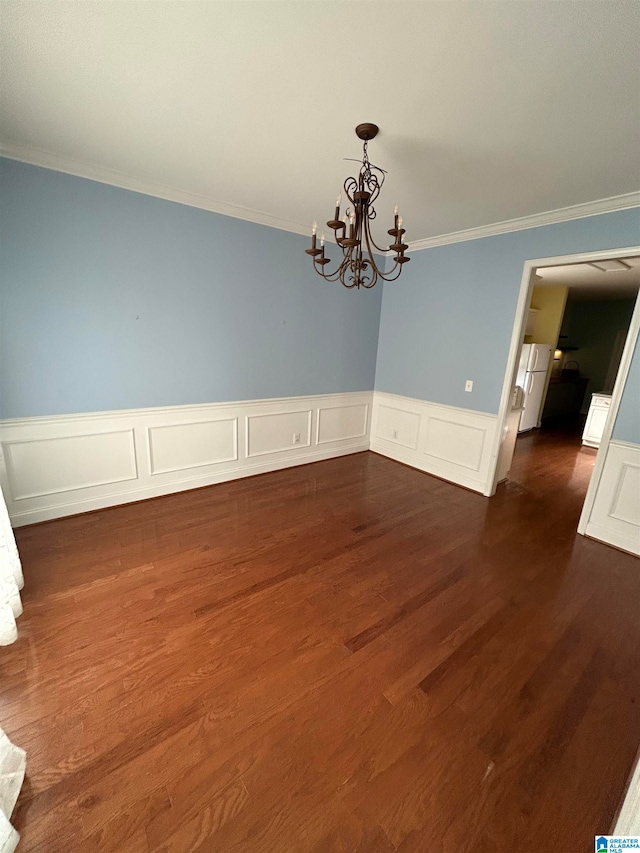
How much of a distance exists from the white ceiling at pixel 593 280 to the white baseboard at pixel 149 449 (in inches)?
121

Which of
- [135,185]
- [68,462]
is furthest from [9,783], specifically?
[135,185]

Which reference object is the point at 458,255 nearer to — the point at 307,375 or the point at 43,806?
the point at 307,375

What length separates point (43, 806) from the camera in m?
1.12

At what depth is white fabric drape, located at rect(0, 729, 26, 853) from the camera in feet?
3.23

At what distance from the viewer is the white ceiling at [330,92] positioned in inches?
48.8

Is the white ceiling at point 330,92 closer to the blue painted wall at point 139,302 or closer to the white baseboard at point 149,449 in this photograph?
the blue painted wall at point 139,302

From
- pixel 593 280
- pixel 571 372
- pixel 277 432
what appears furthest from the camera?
pixel 571 372

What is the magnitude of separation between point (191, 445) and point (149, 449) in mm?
376

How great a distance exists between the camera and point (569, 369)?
754cm

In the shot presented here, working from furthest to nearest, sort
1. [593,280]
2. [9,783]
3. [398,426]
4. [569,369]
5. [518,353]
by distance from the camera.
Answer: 1. [569,369]
2. [593,280]
3. [398,426]
4. [518,353]
5. [9,783]

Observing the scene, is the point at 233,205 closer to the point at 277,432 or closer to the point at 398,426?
the point at 277,432

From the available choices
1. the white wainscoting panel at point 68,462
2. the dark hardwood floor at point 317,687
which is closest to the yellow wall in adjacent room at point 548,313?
the dark hardwood floor at point 317,687

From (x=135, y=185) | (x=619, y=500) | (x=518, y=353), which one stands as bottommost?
(x=619, y=500)

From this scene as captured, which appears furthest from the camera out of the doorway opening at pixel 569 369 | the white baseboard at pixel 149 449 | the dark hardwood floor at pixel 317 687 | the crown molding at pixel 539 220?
the doorway opening at pixel 569 369
